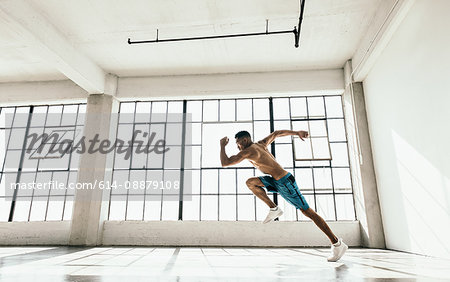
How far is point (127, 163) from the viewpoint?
6.12 metres

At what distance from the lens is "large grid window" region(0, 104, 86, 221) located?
593 centimetres

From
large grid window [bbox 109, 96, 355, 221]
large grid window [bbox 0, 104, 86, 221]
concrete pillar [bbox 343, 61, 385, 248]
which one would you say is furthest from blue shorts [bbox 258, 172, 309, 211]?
large grid window [bbox 0, 104, 86, 221]

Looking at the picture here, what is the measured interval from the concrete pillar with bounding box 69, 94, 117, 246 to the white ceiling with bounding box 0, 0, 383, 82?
2.95 feet

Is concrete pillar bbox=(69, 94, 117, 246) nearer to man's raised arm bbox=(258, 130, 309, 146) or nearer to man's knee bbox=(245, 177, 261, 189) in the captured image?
man's knee bbox=(245, 177, 261, 189)

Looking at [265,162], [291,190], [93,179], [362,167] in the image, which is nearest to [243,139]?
[265,162]

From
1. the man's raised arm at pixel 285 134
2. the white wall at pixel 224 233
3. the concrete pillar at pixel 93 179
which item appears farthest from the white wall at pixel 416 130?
the concrete pillar at pixel 93 179

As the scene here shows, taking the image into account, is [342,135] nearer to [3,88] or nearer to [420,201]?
[420,201]

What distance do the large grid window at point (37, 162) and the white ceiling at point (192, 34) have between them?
2.89 ft

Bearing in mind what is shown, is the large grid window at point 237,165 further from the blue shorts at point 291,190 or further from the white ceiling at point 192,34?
the blue shorts at point 291,190

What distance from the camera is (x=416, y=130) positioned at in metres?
3.73

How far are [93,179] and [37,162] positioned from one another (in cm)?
169

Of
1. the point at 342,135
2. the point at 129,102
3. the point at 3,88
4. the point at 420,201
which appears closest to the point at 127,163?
the point at 129,102

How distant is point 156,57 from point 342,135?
4283 millimetres

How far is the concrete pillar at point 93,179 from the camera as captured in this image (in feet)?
17.6
